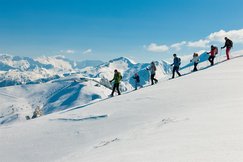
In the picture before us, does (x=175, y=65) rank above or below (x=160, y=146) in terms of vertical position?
above

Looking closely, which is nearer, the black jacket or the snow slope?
the snow slope

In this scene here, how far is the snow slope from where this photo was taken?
7.59m

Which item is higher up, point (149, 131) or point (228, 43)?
point (228, 43)

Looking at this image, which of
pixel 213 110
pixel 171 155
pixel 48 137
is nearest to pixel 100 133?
pixel 48 137

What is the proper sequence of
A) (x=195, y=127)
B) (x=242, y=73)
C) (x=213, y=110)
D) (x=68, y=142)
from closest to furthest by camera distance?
(x=195, y=127) < (x=213, y=110) < (x=68, y=142) < (x=242, y=73)

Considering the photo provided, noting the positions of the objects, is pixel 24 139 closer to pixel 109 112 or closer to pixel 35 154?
pixel 35 154

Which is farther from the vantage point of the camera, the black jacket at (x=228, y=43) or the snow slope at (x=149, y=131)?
the black jacket at (x=228, y=43)

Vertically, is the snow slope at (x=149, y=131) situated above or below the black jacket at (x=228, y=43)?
below

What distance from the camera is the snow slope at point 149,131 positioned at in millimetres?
7590

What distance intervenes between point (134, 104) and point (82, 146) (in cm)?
675

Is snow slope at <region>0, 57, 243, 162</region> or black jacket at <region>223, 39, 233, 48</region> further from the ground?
black jacket at <region>223, 39, 233, 48</region>

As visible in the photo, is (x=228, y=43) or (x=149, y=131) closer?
(x=149, y=131)

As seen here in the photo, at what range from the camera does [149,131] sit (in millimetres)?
A: 11883

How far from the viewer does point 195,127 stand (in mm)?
10141
